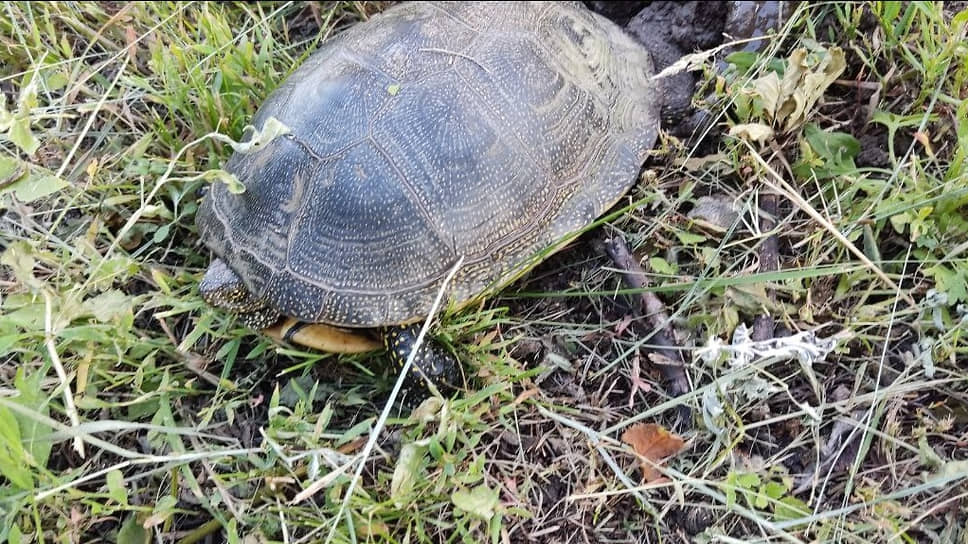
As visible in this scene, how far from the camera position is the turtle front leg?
1.67m

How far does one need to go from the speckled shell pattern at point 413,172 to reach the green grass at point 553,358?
0.56 ft

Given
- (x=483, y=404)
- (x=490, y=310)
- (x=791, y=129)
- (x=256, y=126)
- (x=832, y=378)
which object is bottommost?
(x=832, y=378)

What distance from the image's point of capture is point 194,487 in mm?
1452

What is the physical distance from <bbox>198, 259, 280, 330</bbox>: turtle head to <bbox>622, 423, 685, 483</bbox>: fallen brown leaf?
1.02m

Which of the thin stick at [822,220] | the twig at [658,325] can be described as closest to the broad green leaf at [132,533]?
the twig at [658,325]

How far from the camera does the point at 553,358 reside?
1719 millimetres

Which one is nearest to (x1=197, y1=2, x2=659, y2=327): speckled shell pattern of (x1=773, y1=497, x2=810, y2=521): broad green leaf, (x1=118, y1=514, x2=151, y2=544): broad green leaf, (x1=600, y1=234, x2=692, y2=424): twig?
(x1=600, y1=234, x2=692, y2=424): twig

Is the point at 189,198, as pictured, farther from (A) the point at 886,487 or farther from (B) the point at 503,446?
(A) the point at 886,487

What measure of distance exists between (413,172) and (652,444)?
0.94 m

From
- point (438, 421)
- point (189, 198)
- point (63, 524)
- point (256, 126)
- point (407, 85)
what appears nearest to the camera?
point (63, 524)

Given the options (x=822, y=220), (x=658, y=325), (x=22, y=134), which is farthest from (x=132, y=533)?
(x=822, y=220)

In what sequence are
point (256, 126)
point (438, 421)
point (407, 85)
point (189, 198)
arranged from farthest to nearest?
point (189, 198)
point (256, 126)
point (407, 85)
point (438, 421)

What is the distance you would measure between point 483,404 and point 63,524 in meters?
1.02

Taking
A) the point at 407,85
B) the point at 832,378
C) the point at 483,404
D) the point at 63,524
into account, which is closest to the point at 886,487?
the point at 832,378
